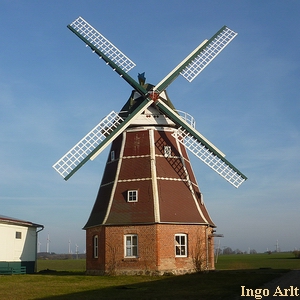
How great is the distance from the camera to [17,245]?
104 feet

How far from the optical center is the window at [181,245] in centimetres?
2709

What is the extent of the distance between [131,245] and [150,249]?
3.90 feet

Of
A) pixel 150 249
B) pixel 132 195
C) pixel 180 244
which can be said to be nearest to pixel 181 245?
pixel 180 244

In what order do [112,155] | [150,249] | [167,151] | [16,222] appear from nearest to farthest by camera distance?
[150,249], [167,151], [112,155], [16,222]

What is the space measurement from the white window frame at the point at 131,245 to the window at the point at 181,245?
2176mm

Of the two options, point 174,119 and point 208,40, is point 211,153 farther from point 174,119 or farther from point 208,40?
point 208,40

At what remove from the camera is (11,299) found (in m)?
16.9

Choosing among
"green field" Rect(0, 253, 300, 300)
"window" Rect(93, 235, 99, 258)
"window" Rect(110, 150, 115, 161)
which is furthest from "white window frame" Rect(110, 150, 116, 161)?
"green field" Rect(0, 253, 300, 300)

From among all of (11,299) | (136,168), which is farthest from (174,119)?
(11,299)

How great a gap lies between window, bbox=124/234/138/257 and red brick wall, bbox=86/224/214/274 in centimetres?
22

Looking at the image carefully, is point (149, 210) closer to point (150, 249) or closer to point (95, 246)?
point (150, 249)

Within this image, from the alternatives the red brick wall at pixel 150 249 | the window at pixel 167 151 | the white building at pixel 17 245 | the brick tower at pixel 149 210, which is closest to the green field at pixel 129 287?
the red brick wall at pixel 150 249

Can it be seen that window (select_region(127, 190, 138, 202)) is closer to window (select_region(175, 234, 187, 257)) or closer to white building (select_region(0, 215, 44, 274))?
window (select_region(175, 234, 187, 257))

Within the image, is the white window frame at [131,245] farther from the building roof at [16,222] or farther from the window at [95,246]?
the building roof at [16,222]
